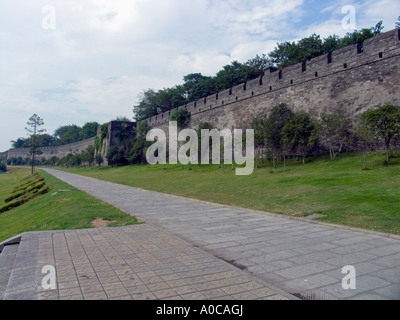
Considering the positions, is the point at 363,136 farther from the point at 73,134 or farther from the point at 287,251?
the point at 73,134

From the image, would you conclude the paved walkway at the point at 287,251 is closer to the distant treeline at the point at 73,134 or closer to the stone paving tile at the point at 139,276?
the stone paving tile at the point at 139,276

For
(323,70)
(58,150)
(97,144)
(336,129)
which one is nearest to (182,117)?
(323,70)

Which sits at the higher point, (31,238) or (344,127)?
(344,127)

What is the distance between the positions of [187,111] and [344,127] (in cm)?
1467

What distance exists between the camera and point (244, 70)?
3206 centimetres

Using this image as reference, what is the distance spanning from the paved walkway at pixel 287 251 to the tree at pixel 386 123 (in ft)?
21.0

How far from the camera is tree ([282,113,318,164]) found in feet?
45.1

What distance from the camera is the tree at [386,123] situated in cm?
1027

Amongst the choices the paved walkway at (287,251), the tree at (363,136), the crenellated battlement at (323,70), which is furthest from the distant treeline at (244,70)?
the paved walkway at (287,251)

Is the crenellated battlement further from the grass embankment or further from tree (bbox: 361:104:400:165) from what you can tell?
the grass embankment

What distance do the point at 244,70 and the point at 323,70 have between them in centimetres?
1796
